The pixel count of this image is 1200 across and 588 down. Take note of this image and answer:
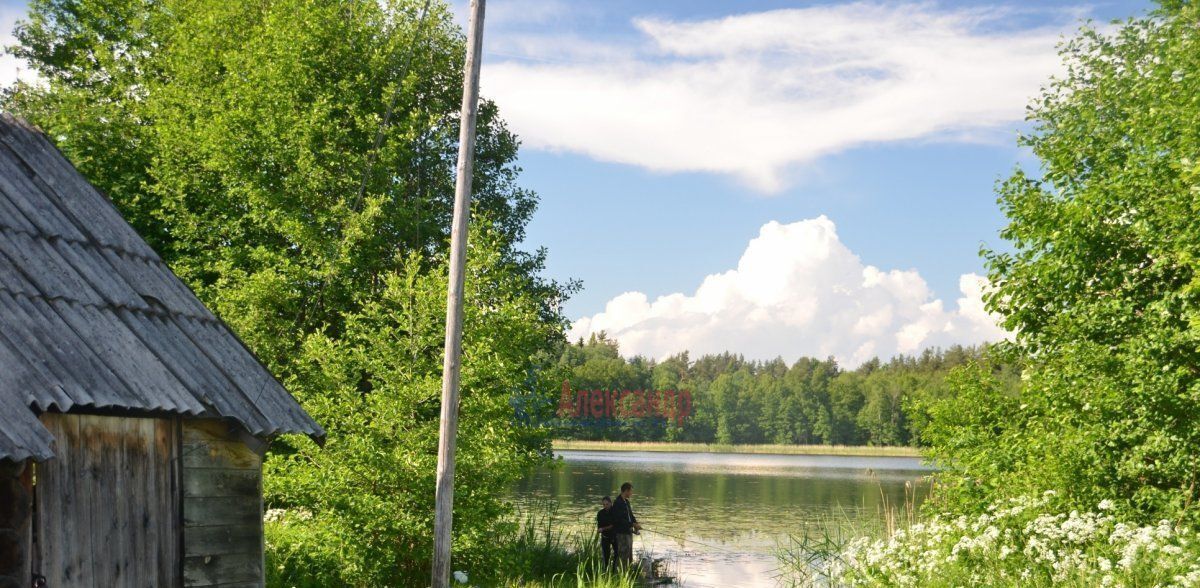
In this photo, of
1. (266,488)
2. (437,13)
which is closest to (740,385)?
(437,13)

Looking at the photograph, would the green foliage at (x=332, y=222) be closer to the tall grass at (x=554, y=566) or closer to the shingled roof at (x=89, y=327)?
the tall grass at (x=554, y=566)

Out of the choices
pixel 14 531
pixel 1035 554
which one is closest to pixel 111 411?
pixel 14 531

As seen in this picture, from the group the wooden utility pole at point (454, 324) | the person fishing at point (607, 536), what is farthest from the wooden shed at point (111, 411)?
the person fishing at point (607, 536)

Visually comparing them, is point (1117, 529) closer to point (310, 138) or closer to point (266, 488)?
point (266, 488)

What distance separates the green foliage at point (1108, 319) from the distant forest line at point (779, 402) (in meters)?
95.0

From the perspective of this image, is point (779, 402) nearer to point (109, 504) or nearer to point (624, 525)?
point (624, 525)

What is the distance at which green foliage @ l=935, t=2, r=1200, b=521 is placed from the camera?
12.3m

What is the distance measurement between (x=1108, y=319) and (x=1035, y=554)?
151 inches

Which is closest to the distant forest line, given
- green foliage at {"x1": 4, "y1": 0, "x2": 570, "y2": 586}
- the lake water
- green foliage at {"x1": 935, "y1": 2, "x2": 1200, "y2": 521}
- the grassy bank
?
the grassy bank

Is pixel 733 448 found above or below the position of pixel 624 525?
below

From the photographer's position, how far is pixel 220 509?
850cm

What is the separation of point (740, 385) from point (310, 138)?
137656mm

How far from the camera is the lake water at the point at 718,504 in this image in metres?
22.3

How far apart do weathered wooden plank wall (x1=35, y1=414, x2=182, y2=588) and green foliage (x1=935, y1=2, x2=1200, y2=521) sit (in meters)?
10.6
